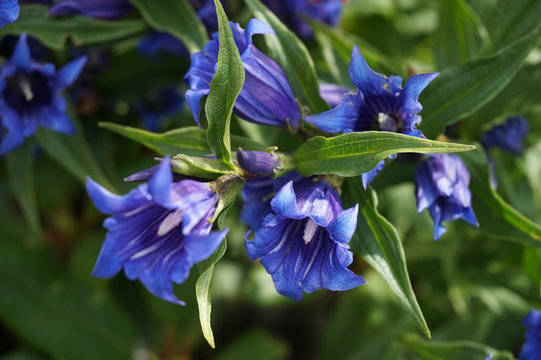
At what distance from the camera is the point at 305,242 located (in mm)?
1600

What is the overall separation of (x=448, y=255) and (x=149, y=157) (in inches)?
67.2

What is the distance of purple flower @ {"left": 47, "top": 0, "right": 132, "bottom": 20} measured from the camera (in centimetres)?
219

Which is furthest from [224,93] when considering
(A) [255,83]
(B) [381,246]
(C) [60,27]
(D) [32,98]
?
(D) [32,98]

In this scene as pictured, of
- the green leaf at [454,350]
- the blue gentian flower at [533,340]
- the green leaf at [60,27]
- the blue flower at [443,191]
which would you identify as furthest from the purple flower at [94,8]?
the blue gentian flower at [533,340]

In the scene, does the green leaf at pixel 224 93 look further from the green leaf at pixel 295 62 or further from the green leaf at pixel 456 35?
the green leaf at pixel 456 35

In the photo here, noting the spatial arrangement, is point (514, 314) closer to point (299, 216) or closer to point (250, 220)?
point (250, 220)

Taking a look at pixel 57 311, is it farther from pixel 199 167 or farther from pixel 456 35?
pixel 456 35

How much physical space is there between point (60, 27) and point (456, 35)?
163 cm

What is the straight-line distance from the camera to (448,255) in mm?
2756

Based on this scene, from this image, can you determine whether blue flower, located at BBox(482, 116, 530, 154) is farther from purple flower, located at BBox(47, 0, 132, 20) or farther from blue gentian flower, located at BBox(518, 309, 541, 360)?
purple flower, located at BBox(47, 0, 132, 20)

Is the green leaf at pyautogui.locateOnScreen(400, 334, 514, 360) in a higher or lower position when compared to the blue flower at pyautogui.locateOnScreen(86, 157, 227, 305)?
lower

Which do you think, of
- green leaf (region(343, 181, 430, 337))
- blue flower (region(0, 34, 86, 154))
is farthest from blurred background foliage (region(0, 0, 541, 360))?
green leaf (region(343, 181, 430, 337))

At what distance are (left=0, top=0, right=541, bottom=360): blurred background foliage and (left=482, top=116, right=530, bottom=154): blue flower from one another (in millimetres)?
70

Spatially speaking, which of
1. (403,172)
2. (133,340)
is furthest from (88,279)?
(403,172)
